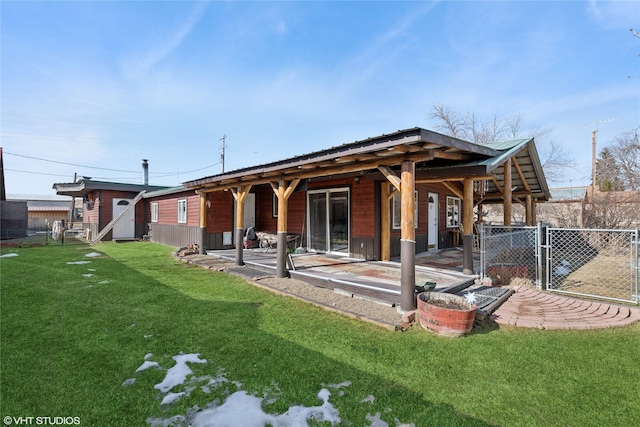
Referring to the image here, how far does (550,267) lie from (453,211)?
248 inches

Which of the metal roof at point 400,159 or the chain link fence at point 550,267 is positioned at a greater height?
the metal roof at point 400,159

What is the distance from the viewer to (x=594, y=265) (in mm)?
8609

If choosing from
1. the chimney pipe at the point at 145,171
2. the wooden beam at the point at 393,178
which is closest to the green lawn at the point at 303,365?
the wooden beam at the point at 393,178

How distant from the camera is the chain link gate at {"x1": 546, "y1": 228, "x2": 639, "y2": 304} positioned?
5.33m

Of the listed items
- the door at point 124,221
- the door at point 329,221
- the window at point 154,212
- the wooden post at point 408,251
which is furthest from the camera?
the door at point 124,221

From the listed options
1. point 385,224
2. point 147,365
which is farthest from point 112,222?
point 147,365

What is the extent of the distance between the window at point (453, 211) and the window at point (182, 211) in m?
10.6

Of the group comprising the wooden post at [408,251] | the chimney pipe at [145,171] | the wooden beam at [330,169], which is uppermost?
the chimney pipe at [145,171]

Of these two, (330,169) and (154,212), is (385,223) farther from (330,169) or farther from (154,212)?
(154,212)

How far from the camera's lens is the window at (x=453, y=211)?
1174 cm

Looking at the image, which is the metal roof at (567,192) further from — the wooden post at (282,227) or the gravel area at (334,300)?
the gravel area at (334,300)

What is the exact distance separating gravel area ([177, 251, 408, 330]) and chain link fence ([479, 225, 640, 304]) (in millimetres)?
2681

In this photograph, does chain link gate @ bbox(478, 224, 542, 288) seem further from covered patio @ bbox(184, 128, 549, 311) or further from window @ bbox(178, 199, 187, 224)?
window @ bbox(178, 199, 187, 224)

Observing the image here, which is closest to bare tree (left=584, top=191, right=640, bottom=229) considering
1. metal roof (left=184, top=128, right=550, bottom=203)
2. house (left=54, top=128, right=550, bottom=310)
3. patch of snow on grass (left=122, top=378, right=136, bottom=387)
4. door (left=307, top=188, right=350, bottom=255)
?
house (left=54, top=128, right=550, bottom=310)
